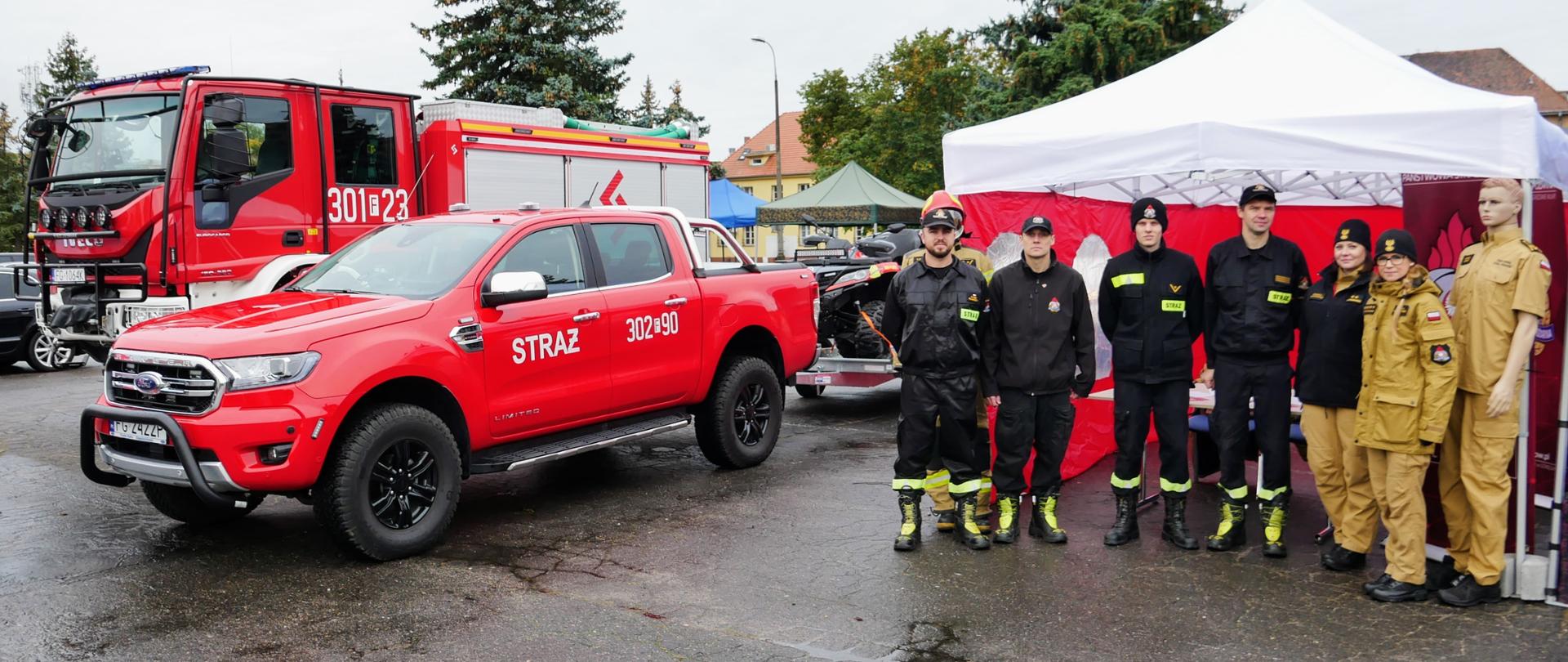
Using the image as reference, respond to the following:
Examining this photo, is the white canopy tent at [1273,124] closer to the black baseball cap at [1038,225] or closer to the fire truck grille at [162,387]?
the black baseball cap at [1038,225]

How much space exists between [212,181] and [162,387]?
4485mm

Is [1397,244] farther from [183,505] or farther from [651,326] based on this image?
[183,505]

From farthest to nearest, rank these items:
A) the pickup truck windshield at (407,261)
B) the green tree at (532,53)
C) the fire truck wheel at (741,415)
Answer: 1. the green tree at (532,53)
2. the fire truck wheel at (741,415)
3. the pickup truck windshield at (407,261)

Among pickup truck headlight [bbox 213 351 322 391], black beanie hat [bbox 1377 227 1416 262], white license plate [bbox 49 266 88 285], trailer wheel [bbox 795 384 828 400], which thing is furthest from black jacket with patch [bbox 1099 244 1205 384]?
white license plate [bbox 49 266 88 285]

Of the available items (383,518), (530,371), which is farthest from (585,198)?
(383,518)

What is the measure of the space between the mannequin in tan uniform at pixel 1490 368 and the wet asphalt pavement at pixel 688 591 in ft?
0.89

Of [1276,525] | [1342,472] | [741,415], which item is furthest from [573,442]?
[1342,472]

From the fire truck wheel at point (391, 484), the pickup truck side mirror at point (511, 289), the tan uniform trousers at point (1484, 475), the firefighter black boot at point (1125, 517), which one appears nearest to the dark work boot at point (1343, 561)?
the tan uniform trousers at point (1484, 475)

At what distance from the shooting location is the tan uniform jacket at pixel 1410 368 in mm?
4797

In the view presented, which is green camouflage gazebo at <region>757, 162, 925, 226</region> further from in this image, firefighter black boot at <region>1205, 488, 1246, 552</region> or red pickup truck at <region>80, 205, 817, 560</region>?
firefighter black boot at <region>1205, 488, 1246, 552</region>

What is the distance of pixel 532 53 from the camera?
27.2 m

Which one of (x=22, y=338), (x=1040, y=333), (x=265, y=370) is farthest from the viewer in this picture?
(x=22, y=338)

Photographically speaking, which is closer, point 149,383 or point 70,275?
point 149,383

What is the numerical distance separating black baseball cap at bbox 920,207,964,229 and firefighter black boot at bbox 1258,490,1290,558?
6.94 feet
